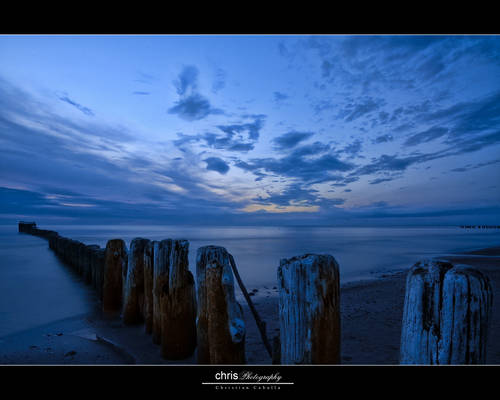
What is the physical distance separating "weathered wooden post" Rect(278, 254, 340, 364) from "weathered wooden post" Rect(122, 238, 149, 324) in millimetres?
2713

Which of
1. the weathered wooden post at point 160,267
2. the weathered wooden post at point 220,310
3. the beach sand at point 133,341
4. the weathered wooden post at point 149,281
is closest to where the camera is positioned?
the weathered wooden post at point 220,310

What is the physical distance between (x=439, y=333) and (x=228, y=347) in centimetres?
158

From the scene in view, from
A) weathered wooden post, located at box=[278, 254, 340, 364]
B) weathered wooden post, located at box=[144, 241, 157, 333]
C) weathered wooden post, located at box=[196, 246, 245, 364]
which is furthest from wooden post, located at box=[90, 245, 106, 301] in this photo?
weathered wooden post, located at box=[278, 254, 340, 364]

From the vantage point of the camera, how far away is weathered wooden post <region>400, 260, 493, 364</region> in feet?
3.91

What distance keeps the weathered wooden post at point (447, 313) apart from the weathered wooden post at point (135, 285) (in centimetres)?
332

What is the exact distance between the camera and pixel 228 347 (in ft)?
7.09

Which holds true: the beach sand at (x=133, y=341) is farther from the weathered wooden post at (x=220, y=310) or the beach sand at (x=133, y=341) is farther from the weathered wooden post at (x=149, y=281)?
the weathered wooden post at (x=220, y=310)

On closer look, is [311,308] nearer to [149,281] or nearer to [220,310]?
[220,310]

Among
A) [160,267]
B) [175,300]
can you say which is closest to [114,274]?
[160,267]

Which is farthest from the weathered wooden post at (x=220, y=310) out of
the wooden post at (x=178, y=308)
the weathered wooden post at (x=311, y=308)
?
the weathered wooden post at (x=311, y=308)

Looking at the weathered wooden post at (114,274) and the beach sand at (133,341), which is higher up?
the weathered wooden post at (114,274)

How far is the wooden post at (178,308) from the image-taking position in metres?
2.69
